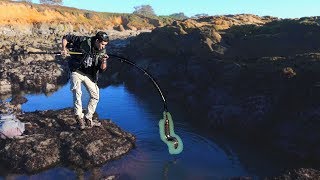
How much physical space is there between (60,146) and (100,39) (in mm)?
10670

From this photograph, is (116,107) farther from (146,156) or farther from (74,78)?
(74,78)

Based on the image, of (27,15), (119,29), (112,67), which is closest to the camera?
(112,67)

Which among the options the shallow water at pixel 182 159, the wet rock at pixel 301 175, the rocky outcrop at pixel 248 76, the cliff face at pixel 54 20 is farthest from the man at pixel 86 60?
the cliff face at pixel 54 20

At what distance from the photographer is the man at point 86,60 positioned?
621 inches

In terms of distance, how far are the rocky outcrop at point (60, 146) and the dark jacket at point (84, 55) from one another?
8.38 metres

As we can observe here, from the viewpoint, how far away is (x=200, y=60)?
39906 millimetres

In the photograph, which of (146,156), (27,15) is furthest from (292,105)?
(27,15)

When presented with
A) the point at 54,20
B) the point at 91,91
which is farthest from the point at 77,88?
the point at 54,20

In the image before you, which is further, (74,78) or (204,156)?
(204,156)

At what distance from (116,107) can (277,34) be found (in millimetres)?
16862

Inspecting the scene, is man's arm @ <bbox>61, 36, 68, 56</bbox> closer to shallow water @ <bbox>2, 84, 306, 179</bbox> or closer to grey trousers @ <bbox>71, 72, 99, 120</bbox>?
grey trousers @ <bbox>71, 72, 99, 120</bbox>

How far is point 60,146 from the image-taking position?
950 inches

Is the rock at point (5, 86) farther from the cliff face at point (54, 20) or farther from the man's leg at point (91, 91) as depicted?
the cliff face at point (54, 20)

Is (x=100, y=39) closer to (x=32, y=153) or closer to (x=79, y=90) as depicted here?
(x=79, y=90)
